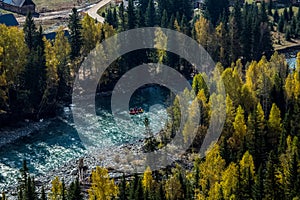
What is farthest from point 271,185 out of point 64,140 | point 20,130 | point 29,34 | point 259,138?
point 29,34

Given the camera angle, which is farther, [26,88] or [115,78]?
[115,78]

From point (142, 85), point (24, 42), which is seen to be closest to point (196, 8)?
point (142, 85)

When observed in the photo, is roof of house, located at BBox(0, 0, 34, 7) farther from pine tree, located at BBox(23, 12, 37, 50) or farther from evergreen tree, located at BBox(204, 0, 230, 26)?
pine tree, located at BBox(23, 12, 37, 50)

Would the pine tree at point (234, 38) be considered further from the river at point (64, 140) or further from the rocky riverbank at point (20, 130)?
the rocky riverbank at point (20, 130)

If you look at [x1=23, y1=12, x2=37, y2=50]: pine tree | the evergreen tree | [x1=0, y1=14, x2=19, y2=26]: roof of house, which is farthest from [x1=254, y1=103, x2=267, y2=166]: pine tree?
[x1=0, y1=14, x2=19, y2=26]: roof of house

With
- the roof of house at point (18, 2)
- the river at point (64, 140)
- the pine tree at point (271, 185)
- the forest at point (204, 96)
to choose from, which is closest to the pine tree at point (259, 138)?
the forest at point (204, 96)

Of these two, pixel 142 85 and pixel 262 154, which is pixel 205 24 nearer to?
pixel 142 85

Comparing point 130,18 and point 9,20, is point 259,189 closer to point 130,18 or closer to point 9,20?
point 130,18
